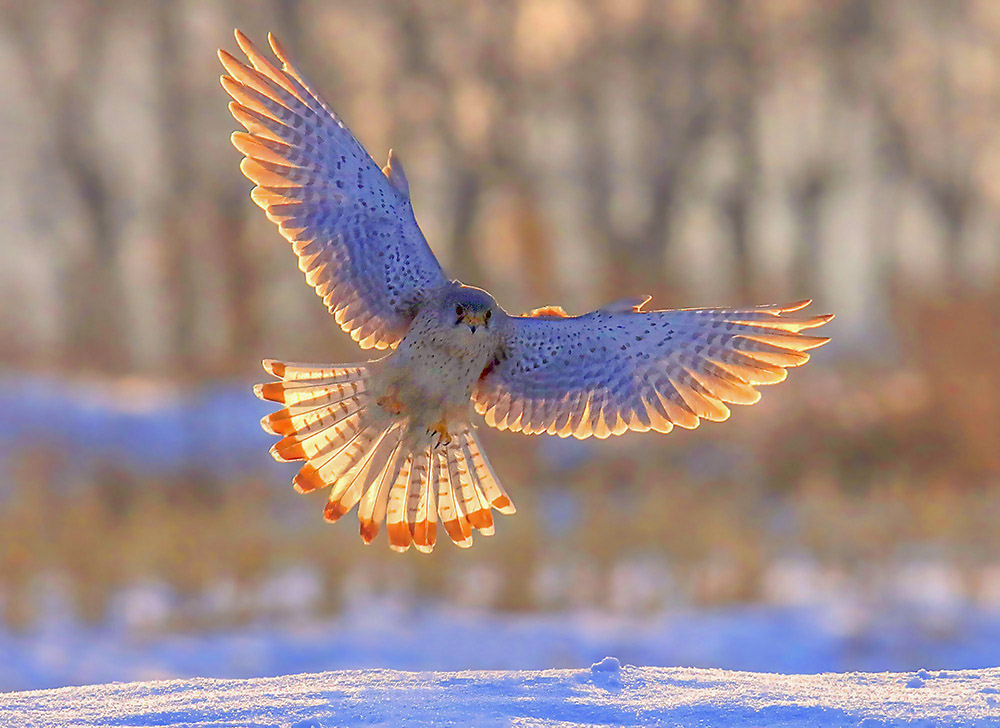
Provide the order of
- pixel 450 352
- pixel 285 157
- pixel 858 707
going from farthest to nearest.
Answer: pixel 285 157, pixel 450 352, pixel 858 707

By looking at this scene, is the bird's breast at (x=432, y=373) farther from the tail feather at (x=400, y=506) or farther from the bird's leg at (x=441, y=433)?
the tail feather at (x=400, y=506)

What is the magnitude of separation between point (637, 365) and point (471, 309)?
22.1 inches

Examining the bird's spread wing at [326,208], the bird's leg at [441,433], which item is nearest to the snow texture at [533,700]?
the bird's leg at [441,433]

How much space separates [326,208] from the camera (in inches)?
145

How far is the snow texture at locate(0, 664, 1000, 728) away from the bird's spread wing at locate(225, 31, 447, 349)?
112cm

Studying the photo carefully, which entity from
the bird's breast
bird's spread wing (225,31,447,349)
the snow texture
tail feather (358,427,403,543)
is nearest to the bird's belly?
the bird's breast

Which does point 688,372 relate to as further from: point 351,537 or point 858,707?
point 351,537

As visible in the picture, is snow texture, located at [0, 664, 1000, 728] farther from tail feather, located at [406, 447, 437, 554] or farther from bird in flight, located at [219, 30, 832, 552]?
bird in flight, located at [219, 30, 832, 552]

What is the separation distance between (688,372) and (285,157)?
1409 mm

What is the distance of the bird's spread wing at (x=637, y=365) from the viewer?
3531 mm

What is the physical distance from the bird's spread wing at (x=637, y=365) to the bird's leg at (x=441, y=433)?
21 cm

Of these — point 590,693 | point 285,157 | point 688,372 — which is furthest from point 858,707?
point 285,157

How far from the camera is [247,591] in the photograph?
7.93 meters

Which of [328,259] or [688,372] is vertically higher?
[328,259]
